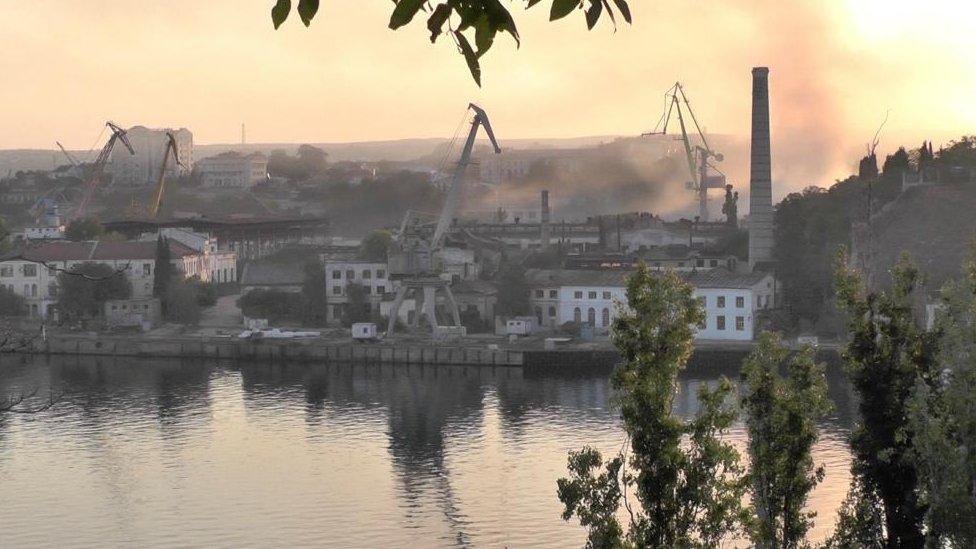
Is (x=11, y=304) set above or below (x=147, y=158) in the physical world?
below

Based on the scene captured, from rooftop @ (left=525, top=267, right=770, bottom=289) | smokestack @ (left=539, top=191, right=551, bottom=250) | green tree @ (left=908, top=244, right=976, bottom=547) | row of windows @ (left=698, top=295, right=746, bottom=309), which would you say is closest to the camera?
green tree @ (left=908, top=244, right=976, bottom=547)

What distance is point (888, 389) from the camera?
540cm

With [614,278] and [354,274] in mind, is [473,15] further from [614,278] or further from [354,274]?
[354,274]

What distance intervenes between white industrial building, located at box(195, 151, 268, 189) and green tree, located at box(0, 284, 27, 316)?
2136 cm

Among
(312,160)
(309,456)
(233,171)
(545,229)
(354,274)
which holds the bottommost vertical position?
(309,456)

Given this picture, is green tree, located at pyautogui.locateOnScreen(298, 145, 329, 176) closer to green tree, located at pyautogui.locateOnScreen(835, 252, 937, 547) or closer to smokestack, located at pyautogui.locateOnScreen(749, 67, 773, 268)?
smokestack, located at pyautogui.locateOnScreen(749, 67, 773, 268)

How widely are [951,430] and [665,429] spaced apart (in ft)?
3.45

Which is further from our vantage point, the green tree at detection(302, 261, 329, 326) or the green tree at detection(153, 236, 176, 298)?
the green tree at detection(153, 236, 176, 298)

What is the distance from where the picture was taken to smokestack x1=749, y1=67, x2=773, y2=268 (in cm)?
1872

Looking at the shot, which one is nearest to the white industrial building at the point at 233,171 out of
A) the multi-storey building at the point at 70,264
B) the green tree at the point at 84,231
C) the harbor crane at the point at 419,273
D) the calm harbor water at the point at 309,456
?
the green tree at the point at 84,231

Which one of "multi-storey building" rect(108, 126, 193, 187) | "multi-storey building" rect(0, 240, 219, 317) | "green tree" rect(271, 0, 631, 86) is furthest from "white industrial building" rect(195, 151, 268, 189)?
"green tree" rect(271, 0, 631, 86)

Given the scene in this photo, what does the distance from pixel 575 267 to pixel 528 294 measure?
1520 mm

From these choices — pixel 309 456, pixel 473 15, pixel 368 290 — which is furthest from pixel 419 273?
pixel 473 15

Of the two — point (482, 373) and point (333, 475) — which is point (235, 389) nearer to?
point (482, 373)
